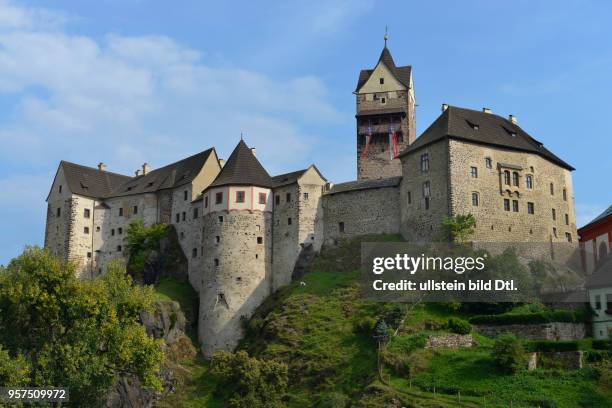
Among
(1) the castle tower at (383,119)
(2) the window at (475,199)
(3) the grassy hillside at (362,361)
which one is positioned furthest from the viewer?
(1) the castle tower at (383,119)

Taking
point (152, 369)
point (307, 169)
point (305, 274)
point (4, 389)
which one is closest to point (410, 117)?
point (307, 169)

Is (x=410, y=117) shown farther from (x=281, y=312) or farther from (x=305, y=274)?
(x=281, y=312)

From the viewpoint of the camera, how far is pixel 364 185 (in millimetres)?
82000

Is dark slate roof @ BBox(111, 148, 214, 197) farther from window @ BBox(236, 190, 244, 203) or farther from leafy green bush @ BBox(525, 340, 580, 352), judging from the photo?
leafy green bush @ BBox(525, 340, 580, 352)

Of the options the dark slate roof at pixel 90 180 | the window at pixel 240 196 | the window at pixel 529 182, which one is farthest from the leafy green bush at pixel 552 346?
the dark slate roof at pixel 90 180

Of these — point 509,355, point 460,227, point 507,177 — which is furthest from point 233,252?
point 509,355

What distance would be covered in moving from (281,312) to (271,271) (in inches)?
327

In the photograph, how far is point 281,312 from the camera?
7288 centimetres

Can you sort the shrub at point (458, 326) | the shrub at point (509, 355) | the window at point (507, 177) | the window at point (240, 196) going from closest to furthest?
the shrub at point (509, 355)
the shrub at point (458, 326)
the window at point (507, 177)
the window at point (240, 196)

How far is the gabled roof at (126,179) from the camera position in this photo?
92.0m

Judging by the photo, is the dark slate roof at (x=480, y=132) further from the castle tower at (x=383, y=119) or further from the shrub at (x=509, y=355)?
the shrub at (x=509, y=355)

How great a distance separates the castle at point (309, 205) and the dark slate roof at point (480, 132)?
139mm

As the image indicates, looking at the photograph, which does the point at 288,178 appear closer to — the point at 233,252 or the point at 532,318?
the point at 233,252

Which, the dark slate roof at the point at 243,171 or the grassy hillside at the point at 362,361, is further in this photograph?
the dark slate roof at the point at 243,171
